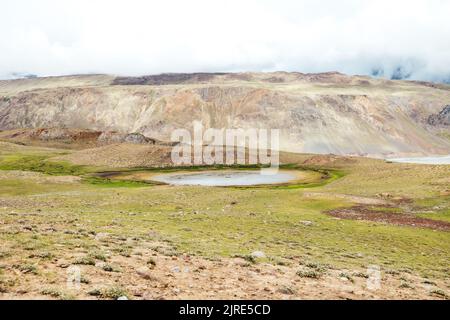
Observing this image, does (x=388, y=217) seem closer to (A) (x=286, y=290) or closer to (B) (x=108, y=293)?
(A) (x=286, y=290)

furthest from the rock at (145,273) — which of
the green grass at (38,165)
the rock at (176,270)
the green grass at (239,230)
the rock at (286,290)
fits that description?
the green grass at (38,165)

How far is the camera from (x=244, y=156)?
162m

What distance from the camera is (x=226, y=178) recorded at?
110500 millimetres

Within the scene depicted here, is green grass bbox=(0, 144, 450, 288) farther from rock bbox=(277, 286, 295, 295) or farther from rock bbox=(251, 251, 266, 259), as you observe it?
rock bbox=(277, 286, 295, 295)

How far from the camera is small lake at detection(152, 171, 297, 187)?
101613 mm

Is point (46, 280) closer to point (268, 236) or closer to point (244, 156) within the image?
point (268, 236)

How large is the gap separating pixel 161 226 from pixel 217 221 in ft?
22.8

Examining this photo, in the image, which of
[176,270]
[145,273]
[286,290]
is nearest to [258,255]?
[176,270]

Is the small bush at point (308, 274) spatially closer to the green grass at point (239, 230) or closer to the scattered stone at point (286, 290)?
the green grass at point (239, 230)

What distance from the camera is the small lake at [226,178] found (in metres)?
102

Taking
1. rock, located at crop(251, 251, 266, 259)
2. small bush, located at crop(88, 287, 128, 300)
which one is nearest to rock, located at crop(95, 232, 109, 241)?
rock, located at crop(251, 251, 266, 259)

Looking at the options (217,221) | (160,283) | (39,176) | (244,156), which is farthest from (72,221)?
(244,156)

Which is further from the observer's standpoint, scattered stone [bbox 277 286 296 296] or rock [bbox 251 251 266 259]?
rock [bbox 251 251 266 259]

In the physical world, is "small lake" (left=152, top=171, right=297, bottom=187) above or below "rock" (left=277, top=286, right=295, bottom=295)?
Result: below
